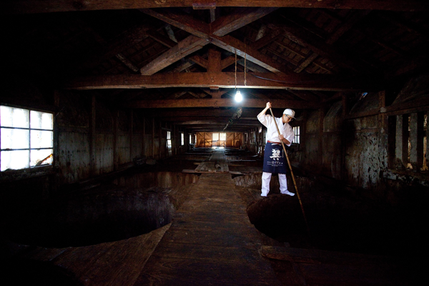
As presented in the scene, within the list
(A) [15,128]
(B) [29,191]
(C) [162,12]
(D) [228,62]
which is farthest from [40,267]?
(D) [228,62]

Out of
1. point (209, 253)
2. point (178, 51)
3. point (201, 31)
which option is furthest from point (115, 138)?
point (209, 253)

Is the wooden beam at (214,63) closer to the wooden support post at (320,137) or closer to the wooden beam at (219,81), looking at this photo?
the wooden beam at (219,81)

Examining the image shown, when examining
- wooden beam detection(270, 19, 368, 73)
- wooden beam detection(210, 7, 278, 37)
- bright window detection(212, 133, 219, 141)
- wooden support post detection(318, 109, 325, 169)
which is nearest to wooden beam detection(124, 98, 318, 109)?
wooden support post detection(318, 109, 325, 169)

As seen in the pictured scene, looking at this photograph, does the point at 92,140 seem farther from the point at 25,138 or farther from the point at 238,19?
the point at 238,19

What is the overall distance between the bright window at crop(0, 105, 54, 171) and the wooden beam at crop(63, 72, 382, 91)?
119 cm

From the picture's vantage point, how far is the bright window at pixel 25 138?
3.67 m

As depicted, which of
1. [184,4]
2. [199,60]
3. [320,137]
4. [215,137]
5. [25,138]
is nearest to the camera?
[184,4]

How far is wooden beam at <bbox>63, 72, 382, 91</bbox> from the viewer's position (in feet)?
15.3

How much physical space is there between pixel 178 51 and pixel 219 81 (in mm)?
1327

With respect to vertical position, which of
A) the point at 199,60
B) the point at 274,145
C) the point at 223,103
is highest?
the point at 199,60

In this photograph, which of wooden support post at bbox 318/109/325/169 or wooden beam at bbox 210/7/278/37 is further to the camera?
wooden support post at bbox 318/109/325/169

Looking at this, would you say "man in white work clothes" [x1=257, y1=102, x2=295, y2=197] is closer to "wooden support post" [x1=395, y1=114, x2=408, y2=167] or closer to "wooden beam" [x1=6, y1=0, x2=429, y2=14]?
"wooden beam" [x1=6, y1=0, x2=429, y2=14]

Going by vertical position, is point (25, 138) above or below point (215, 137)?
below

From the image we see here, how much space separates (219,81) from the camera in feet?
15.6
